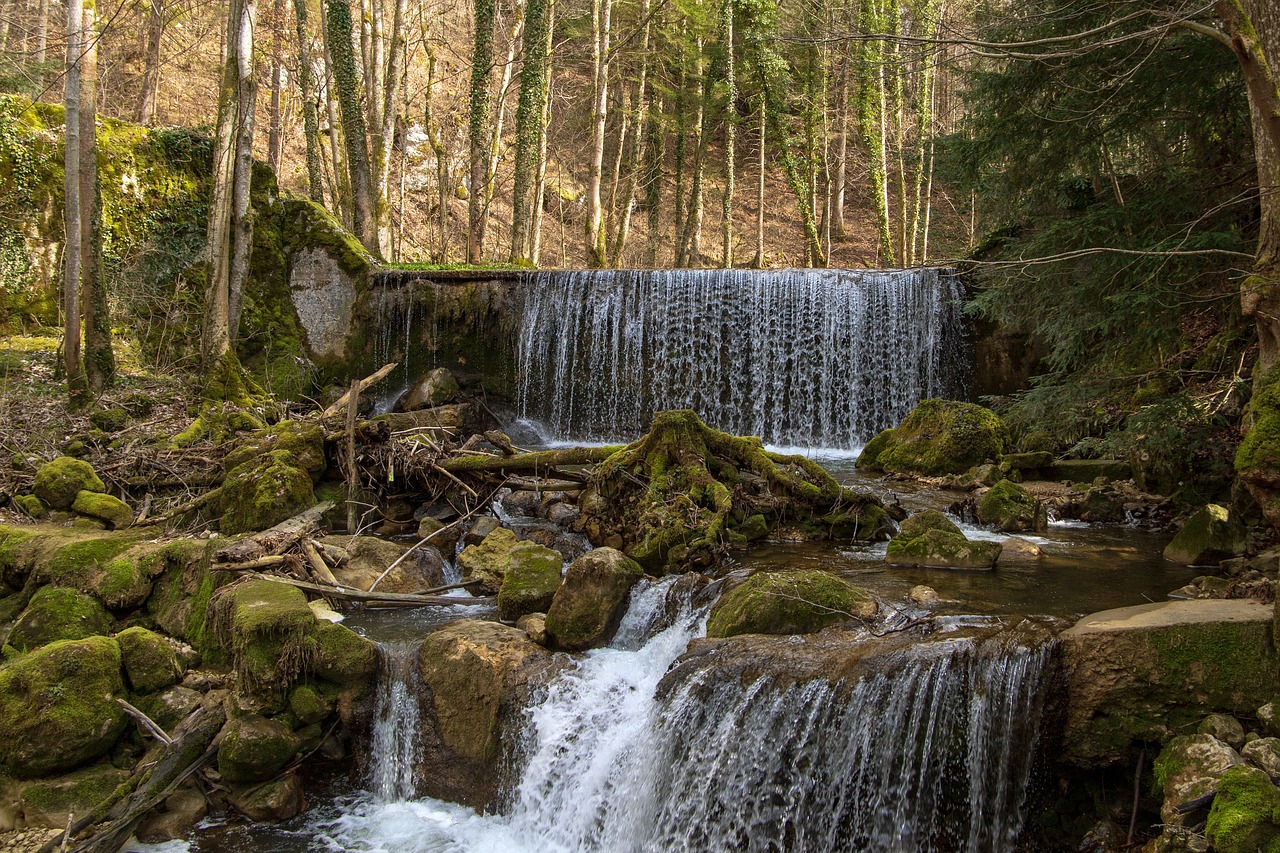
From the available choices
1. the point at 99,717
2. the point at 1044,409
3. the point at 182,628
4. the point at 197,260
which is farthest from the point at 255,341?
the point at 1044,409

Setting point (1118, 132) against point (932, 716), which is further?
point (1118, 132)

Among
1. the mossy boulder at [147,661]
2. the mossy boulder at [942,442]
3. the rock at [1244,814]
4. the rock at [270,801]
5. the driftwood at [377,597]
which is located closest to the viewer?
the rock at [1244,814]

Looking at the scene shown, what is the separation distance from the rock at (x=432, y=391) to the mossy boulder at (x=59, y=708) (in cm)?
862

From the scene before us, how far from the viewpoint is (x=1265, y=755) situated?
331 cm

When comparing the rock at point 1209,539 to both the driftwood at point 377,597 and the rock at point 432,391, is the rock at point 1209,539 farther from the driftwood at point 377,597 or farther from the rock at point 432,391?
the rock at point 432,391

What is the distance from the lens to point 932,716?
4098 millimetres

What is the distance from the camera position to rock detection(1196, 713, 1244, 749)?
3527mm

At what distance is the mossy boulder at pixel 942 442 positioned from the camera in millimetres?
10453

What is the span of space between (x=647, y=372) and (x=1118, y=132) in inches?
321

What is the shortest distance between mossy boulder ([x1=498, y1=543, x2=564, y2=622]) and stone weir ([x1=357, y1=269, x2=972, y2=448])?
805 cm

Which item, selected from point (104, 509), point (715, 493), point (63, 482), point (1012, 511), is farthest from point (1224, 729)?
point (63, 482)

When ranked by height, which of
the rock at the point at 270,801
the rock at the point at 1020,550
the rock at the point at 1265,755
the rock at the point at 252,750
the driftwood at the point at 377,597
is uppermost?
the rock at the point at 1020,550

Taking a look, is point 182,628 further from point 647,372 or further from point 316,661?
point 647,372

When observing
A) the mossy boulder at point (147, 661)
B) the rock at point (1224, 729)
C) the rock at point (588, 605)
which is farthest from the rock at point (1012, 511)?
the mossy boulder at point (147, 661)
